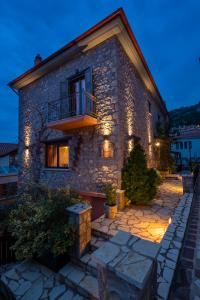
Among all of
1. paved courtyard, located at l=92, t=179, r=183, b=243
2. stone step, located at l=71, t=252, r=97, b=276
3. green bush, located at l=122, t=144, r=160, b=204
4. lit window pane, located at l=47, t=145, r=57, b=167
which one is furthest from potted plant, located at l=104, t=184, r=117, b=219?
lit window pane, located at l=47, t=145, r=57, b=167

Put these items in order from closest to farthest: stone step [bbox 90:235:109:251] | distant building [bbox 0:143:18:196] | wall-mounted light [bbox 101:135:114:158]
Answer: stone step [bbox 90:235:109:251] < wall-mounted light [bbox 101:135:114:158] < distant building [bbox 0:143:18:196]

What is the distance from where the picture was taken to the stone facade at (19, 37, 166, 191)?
19.7ft

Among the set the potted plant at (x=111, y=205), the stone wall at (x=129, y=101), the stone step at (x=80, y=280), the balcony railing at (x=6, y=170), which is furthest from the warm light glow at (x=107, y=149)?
the balcony railing at (x=6, y=170)

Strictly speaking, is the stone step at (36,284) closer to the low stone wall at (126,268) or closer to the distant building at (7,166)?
the low stone wall at (126,268)

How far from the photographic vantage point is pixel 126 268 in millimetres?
1557

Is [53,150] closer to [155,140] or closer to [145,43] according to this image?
[155,140]

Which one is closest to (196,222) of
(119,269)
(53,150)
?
(119,269)

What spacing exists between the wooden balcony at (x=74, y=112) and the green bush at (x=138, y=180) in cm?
226

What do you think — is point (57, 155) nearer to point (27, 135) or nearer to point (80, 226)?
point (27, 135)

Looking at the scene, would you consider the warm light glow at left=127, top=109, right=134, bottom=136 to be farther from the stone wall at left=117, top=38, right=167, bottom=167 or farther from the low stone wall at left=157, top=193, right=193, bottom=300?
the low stone wall at left=157, top=193, right=193, bottom=300

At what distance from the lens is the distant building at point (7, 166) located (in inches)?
588

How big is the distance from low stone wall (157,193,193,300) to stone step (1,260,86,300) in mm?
1403

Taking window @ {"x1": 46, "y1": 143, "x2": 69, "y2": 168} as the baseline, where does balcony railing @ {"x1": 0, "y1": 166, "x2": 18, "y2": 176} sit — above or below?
below

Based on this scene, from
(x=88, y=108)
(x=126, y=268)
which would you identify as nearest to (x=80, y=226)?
(x=126, y=268)
